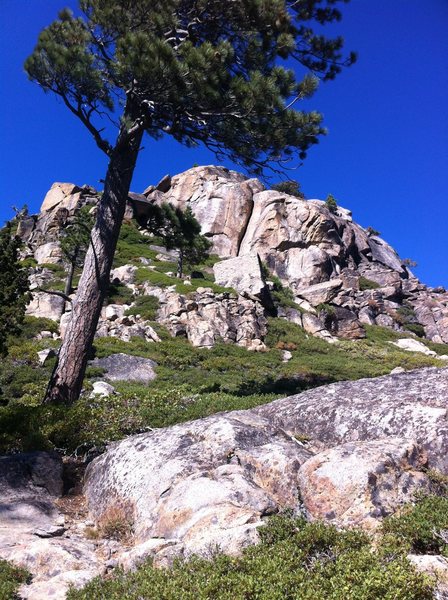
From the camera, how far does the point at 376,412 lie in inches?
236

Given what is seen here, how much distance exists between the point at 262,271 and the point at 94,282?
2965 cm

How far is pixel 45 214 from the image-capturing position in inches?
2112

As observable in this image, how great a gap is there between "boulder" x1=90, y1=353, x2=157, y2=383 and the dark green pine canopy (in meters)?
9.63

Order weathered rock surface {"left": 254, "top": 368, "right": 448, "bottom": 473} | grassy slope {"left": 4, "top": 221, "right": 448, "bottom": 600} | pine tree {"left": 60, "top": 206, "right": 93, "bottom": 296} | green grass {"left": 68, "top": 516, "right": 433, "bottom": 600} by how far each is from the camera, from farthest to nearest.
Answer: pine tree {"left": 60, "top": 206, "right": 93, "bottom": 296} < weathered rock surface {"left": 254, "top": 368, "right": 448, "bottom": 473} < grassy slope {"left": 4, "top": 221, "right": 448, "bottom": 600} < green grass {"left": 68, "top": 516, "right": 433, "bottom": 600}

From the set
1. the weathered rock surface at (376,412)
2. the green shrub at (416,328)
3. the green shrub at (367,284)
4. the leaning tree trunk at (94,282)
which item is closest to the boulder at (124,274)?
the leaning tree trunk at (94,282)

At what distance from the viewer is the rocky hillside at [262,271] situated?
2844 centimetres

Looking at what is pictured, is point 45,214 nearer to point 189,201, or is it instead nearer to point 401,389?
point 189,201

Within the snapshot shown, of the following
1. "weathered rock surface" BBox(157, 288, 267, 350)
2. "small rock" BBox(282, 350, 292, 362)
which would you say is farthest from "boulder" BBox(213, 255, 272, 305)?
"small rock" BBox(282, 350, 292, 362)

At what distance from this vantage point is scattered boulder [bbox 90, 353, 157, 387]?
17203 millimetres

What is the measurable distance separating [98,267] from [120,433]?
385 centimetres

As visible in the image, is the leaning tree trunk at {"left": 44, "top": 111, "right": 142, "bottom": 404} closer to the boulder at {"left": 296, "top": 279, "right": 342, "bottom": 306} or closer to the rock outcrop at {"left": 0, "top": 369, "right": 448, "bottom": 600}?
the rock outcrop at {"left": 0, "top": 369, "right": 448, "bottom": 600}

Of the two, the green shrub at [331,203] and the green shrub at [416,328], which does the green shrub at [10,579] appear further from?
the green shrub at [331,203]

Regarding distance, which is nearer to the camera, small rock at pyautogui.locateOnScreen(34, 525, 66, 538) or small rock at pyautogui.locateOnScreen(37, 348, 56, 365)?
small rock at pyautogui.locateOnScreen(34, 525, 66, 538)

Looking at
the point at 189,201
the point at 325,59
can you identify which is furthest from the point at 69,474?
the point at 189,201
